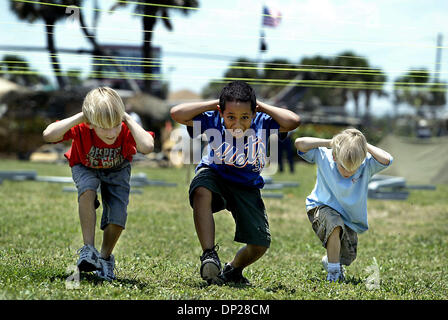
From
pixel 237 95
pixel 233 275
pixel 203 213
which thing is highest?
pixel 237 95

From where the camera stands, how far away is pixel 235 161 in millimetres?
4480

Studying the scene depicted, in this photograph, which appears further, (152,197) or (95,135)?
(152,197)

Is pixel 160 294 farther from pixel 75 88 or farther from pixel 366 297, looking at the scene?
pixel 75 88

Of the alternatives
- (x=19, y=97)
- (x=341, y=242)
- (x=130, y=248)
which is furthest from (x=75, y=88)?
(x=341, y=242)

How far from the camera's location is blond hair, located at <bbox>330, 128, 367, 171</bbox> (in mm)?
4633

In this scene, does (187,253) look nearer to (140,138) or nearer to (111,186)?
(111,186)

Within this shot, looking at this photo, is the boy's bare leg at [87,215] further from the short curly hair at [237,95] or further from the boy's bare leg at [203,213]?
the short curly hair at [237,95]

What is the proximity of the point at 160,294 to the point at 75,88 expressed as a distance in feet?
86.7

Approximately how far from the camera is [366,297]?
3.95 m

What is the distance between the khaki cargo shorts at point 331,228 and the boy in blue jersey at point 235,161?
0.55 m

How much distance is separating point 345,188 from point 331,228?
1.13 ft

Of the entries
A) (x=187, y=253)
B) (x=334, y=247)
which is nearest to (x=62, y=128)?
(x=334, y=247)

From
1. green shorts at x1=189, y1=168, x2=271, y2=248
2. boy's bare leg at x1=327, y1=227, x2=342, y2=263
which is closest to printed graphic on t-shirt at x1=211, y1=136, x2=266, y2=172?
green shorts at x1=189, y1=168, x2=271, y2=248

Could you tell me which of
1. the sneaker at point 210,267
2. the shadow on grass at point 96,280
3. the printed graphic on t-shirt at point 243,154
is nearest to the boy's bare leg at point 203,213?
the sneaker at point 210,267
